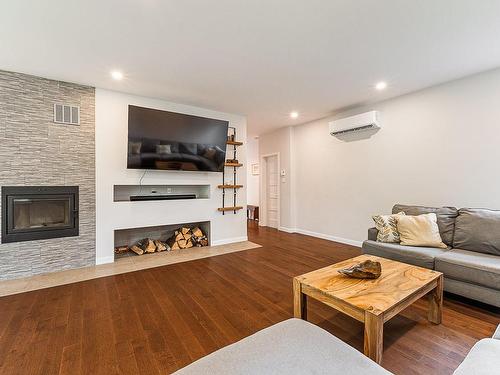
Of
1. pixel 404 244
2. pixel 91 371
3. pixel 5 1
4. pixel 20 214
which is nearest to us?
pixel 91 371

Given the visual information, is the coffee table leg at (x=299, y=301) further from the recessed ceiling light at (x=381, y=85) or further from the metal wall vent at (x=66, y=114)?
the metal wall vent at (x=66, y=114)

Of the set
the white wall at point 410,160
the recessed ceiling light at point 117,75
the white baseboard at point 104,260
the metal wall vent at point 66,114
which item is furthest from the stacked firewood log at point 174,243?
the recessed ceiling light at point 117,75

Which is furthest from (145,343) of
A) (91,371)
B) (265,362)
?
(265,362)

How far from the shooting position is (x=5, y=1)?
1.84 metres

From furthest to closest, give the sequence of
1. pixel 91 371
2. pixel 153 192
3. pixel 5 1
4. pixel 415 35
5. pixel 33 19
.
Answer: pixel 153 192
pixel 415 35
pixel 33 19
pixel 5 1
pixel 91 371

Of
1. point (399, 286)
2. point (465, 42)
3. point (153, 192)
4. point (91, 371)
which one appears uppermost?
point (465, 42)

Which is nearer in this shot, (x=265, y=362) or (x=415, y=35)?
(x=265, y=362)

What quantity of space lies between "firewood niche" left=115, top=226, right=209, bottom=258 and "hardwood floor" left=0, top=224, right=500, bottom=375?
1039 mm

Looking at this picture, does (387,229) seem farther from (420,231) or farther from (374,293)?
(374,293)

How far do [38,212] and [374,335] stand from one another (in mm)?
3969

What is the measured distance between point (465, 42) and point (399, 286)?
98.0 inches

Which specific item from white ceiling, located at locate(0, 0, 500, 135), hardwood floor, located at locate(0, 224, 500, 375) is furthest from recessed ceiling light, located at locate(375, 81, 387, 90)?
hardwood floor, located at locate(0, 224, 500, 375)

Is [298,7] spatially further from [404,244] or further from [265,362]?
[404,244]

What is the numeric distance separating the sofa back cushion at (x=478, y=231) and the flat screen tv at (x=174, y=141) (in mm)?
3464
